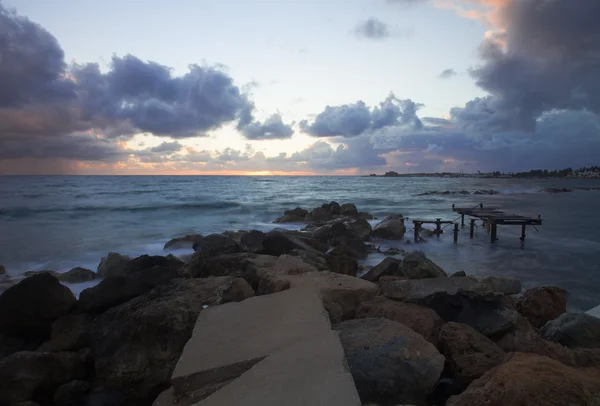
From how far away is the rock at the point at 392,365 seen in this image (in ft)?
10.2

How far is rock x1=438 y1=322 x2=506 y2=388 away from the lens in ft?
11.7

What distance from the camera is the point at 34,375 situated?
4215 mm

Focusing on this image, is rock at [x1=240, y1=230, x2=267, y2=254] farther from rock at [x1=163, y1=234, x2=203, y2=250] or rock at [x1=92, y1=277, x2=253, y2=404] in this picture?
rock at [x1=92, y1=277, x2=253, y2=404]

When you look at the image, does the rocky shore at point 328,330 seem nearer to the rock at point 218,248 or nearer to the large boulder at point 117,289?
the large boulder at point 117,289

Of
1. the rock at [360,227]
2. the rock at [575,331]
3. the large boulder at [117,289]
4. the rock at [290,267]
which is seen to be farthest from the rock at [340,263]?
the rock at [360,227]

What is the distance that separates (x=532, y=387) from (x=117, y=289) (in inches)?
219

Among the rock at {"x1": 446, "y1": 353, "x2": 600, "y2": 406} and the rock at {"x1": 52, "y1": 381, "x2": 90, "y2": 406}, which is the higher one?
the rock at {"x1": 446, "y1": 353, "x2": 600, "y2": 406}

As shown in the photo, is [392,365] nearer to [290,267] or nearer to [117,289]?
[290,267]

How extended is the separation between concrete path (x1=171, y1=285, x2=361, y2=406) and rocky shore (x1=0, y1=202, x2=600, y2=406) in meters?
0.04

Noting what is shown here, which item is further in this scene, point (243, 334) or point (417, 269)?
point (417, 269)

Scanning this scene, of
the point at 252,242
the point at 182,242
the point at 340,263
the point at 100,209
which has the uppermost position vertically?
the point at 252,242

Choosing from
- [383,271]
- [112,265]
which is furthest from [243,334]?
[112,265]

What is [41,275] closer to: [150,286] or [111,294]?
[111,294]

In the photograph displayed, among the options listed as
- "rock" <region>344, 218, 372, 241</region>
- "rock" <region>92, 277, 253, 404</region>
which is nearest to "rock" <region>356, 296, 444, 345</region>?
"rock" <region>92, 277, 253, 404</region>
